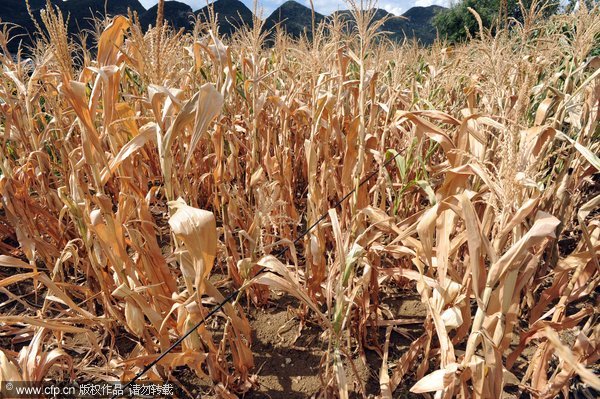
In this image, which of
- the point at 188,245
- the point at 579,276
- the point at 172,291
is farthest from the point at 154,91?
the point at 579,276

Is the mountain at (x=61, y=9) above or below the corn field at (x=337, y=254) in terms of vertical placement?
above

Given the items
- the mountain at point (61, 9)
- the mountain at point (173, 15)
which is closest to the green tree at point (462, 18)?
the mountain at point (173, 15)

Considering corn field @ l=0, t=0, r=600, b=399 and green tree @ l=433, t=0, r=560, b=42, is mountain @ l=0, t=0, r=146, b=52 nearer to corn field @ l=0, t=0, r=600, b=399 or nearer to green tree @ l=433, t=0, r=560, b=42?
green tree @ l=433, t=0, r=560, b=42

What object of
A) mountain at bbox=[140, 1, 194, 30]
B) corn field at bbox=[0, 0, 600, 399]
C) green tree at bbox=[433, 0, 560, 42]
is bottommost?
corn field at bbox=[0, 0, 600, 399]

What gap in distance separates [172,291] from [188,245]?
518mm

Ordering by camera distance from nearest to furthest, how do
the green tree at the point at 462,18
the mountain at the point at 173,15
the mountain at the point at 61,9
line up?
the green tree at the point at 462,18 < the mountain at the point at 61,9 < the mountain at the point at 173,15

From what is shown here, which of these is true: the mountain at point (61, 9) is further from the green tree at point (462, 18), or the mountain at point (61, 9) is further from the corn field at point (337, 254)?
the corn field at point (337, 254)

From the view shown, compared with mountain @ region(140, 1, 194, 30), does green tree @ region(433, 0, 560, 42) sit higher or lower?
lower

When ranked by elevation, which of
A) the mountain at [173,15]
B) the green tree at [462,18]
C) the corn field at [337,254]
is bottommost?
the corn field at [337,254]

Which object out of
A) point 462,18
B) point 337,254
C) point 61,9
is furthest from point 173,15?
point 337,254

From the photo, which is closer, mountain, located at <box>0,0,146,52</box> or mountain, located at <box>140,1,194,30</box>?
mountain, located at <box>0,0,146,52</box>

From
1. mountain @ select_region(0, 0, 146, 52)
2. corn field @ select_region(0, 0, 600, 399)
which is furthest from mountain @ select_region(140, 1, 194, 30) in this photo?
corn field @ select_region(0, 0, 600, 399)

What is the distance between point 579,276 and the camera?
1156mm

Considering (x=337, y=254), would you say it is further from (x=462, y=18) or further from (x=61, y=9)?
(x=61, y=9)
